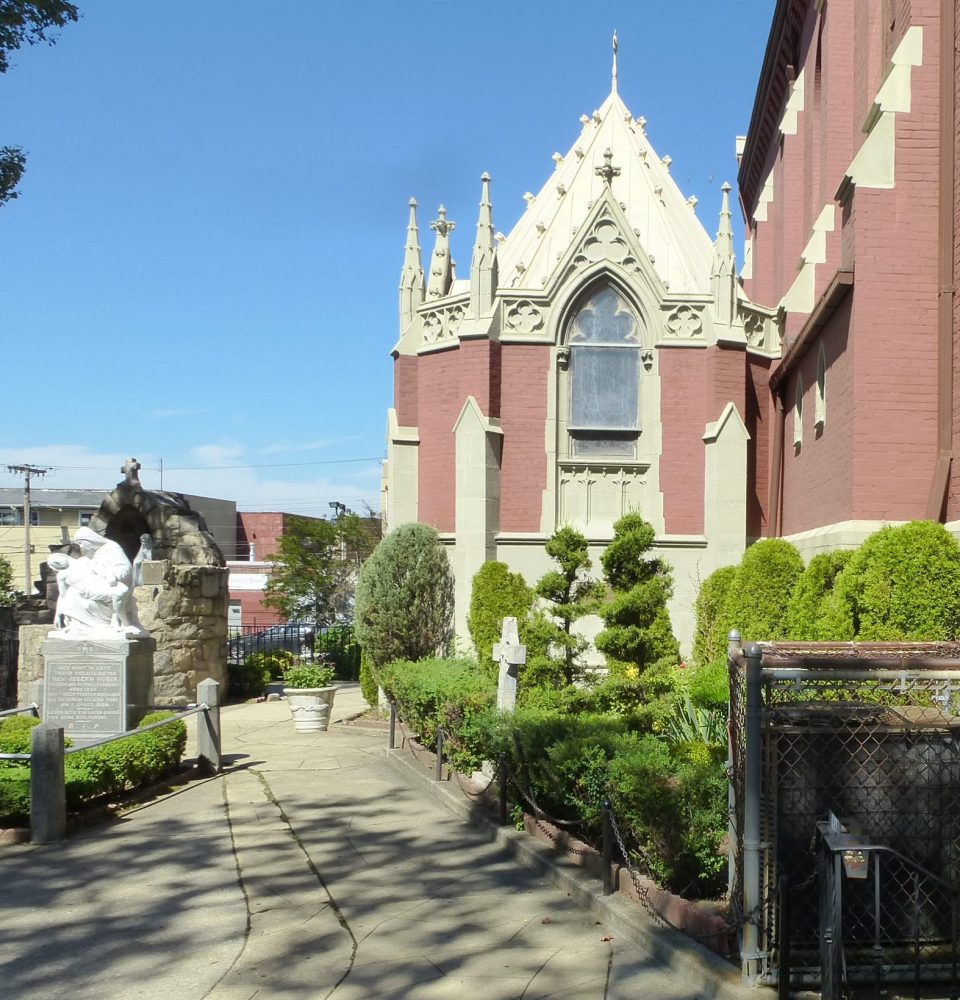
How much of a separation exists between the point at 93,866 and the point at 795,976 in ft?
18.1

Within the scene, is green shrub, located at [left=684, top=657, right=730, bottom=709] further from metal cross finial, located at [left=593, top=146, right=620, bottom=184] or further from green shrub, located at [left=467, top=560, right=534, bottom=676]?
metal cross finial, located at [left=593, top=146, right=620, bottom=184]

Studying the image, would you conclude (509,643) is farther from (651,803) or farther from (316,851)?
(651,803)

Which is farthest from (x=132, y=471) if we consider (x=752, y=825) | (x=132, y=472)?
(x=752, y=825)

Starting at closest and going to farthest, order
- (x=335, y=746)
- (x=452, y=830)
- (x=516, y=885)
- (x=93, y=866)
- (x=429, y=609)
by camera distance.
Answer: (x=516, y=885)
(x=93, y=866)
(x=452, y=830)
(x=335, y=746)
(x=429, y=609)

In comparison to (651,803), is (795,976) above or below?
below

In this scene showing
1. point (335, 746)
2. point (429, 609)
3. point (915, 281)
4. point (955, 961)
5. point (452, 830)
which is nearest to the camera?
point (955, 961)

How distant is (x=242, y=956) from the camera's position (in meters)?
6.05

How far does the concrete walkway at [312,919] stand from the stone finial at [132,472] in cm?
1042

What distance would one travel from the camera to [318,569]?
3944cm

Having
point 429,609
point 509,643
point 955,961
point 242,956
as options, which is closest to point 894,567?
point 509,643

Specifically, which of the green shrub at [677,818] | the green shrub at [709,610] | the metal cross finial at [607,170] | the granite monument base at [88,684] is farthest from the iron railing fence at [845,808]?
the metal cross finial at [607,170]

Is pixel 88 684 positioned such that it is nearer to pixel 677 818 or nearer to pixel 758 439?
pixel 677 818

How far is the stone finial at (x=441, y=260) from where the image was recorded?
22.7 meters

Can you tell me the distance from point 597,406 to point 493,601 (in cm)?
472
